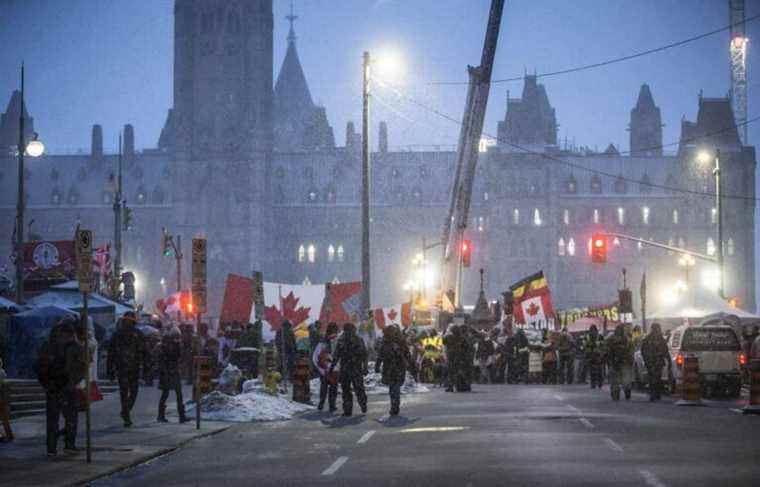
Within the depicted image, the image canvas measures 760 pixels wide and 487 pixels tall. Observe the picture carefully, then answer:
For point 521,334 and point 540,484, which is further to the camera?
point 521,334

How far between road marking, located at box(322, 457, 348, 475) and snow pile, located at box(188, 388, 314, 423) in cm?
856

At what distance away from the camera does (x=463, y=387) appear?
36438 mm

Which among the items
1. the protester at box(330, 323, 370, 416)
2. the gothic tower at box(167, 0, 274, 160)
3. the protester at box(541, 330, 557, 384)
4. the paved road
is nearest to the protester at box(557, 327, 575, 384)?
the protester at box(541, 330, 557, 384)

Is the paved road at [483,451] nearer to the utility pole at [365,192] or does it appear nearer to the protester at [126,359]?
the protester at [126,359]

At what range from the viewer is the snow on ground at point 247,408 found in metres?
25.3

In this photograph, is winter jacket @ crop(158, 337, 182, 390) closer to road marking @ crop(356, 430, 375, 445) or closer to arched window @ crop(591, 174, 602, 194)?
road marking @ crop(356, 430, 375, 445)

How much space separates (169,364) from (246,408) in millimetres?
2355

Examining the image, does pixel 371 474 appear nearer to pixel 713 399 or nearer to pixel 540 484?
pixel 540 484

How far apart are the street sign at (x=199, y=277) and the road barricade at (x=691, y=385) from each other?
1109 centimetres

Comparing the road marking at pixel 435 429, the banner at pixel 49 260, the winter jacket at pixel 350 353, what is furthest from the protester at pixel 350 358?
the banner at pixel 49 260

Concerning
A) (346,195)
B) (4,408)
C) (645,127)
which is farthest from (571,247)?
(4,408)

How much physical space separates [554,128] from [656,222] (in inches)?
866

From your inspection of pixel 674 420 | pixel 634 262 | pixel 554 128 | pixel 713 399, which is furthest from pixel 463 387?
pixel 554 128

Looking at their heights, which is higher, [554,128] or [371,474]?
[554,128]
